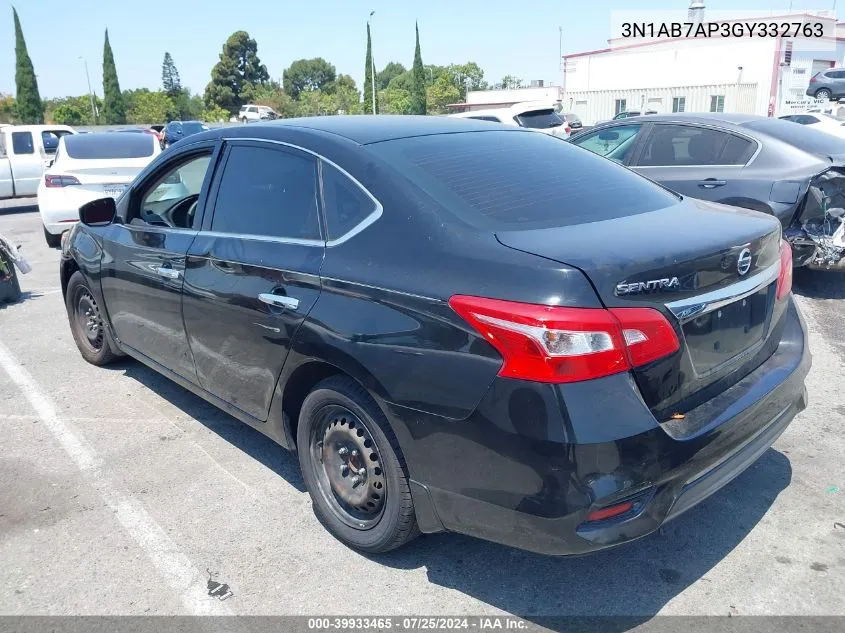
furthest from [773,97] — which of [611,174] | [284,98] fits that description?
[284,98]

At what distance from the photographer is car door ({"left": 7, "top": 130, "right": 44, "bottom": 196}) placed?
15508 millimetres

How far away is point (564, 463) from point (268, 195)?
6.32 ft

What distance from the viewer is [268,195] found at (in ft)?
11.0

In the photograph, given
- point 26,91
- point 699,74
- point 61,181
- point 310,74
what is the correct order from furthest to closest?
point 310,74 < point 26,91 < point 699,74 < point 61,181

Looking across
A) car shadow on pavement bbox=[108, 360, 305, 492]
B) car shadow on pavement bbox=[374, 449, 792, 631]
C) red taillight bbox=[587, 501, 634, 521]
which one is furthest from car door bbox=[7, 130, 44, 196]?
red taillight bbox=[587, 501, 634, 521]

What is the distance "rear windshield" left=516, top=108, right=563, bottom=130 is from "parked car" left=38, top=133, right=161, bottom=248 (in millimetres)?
9448

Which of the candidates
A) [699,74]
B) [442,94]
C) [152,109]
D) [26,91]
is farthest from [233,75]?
[699,74]

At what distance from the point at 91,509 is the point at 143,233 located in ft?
5.22

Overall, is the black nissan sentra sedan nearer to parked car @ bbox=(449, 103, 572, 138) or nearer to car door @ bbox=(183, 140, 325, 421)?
car door @ bbox=(183, 140, 325, 421)

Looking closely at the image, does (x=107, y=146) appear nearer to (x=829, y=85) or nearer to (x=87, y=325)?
(x=87, y=325)

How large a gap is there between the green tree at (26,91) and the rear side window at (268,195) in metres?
60.6

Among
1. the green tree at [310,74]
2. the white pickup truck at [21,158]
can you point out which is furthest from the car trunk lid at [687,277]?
the green tree at [310,74]

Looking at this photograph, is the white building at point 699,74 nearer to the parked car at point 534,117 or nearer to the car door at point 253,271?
the parked car at point 534,117

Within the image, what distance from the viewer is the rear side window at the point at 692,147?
6.68 meters
